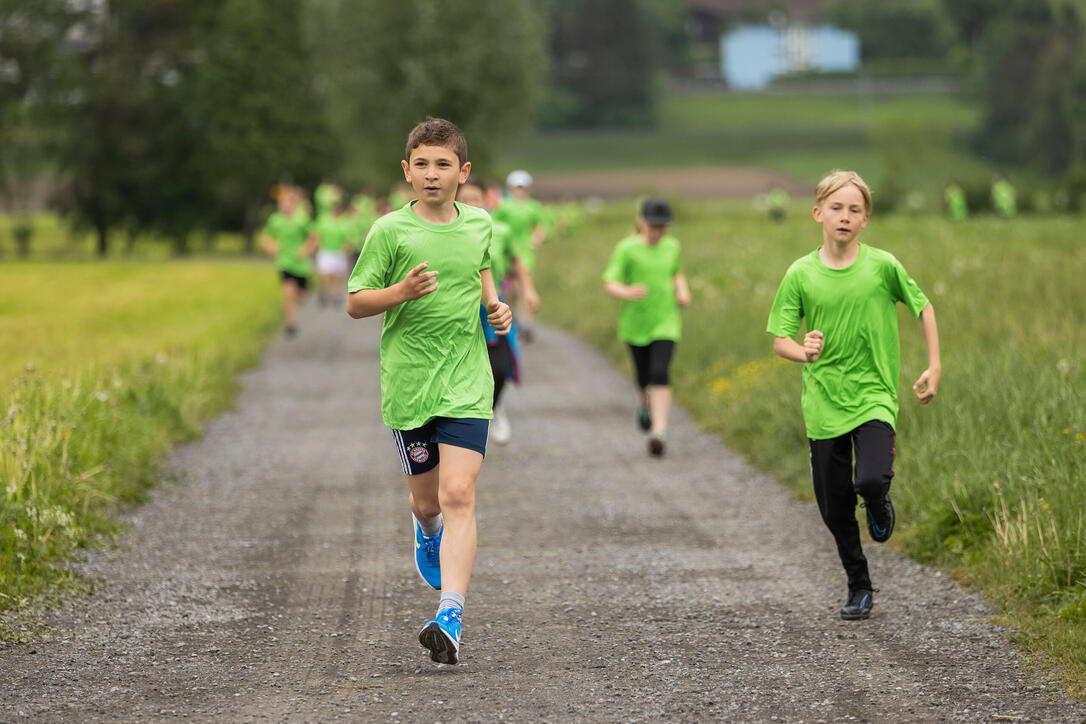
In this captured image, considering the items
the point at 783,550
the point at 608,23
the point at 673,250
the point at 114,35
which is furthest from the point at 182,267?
the point at 608,23

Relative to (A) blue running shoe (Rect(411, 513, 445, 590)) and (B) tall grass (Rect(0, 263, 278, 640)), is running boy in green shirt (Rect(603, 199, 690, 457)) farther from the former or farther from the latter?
(A) blue running shoe (Rect(411, 513, 445, 590))

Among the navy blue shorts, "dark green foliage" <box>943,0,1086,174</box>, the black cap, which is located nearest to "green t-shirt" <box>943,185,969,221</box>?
the black cap

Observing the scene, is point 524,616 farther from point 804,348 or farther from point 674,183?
point 674,183

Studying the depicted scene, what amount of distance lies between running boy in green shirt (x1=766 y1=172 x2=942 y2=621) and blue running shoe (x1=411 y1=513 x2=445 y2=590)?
1.69m

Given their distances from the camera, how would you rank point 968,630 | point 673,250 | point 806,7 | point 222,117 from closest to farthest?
point 968,630 < point 673,250 < point 222,117 < point 806,7

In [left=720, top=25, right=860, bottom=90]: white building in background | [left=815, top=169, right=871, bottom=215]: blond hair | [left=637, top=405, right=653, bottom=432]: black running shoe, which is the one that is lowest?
[left=637, top=405, right=653, bottom=432]: black running shoe

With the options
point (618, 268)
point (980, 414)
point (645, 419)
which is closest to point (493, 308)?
point (980, 414)

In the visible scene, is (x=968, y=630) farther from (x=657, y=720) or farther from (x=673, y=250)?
(x=673, y=250)

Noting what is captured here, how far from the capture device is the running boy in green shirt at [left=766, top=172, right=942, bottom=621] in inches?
239

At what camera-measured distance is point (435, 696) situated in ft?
16.9

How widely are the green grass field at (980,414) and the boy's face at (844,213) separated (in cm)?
157

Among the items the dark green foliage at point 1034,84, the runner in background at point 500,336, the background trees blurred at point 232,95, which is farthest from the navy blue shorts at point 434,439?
the dark green foliage at point 1034,84

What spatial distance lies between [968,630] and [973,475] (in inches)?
65.3

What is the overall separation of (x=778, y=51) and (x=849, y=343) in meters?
164
